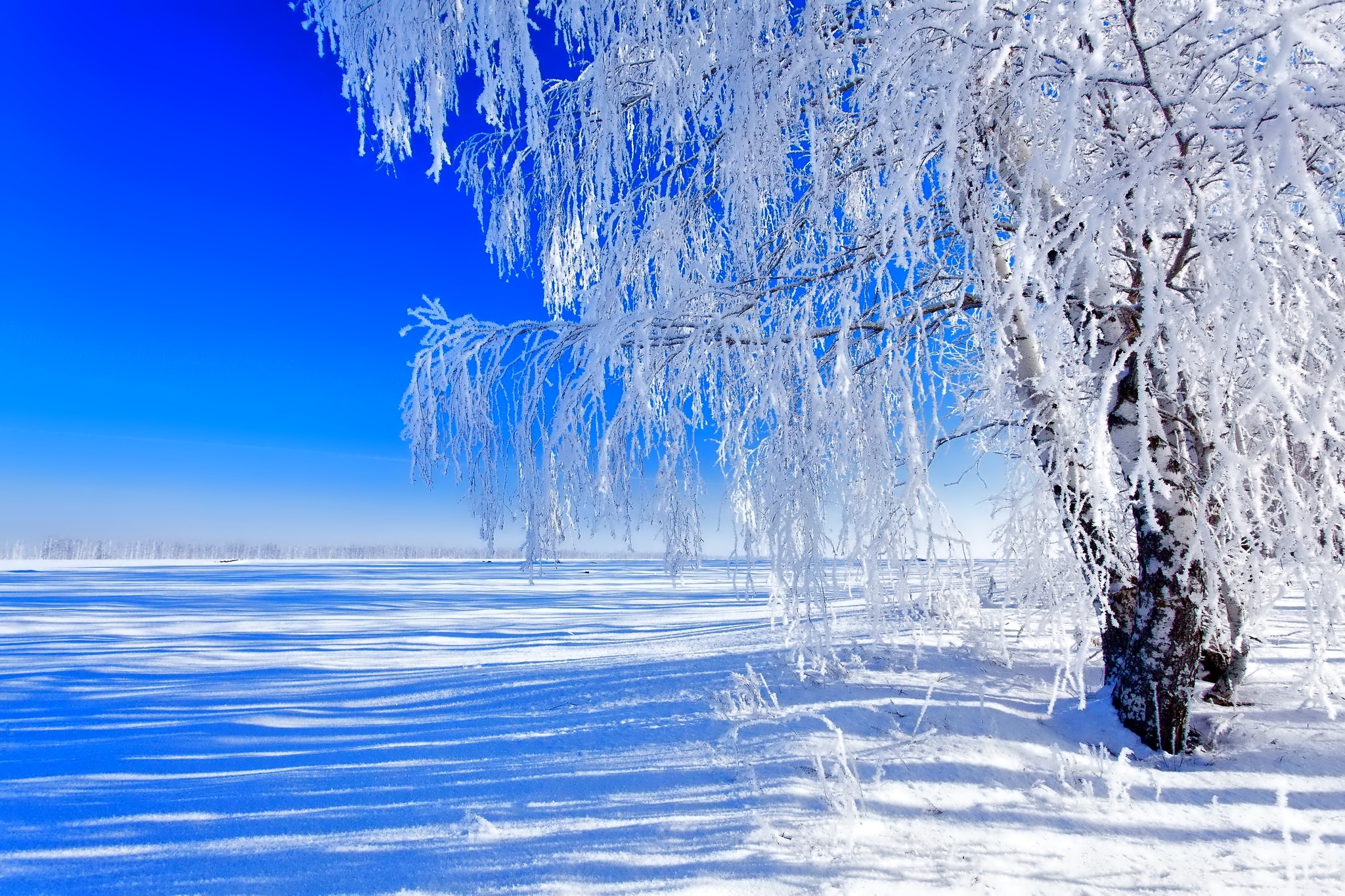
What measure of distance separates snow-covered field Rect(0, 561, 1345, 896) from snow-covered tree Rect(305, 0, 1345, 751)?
530 mm

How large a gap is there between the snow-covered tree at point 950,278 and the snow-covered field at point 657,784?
20.9 inches

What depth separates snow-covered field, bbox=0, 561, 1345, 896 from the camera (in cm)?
220

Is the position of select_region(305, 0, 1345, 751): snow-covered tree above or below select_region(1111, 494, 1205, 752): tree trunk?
above

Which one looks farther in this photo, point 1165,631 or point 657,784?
point 1165,631

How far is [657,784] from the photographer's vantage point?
2803 millimetres

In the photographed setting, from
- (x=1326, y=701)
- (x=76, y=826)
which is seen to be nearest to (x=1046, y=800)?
(x=1326, y=701)

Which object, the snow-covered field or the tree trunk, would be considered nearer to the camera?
the snow-covered field

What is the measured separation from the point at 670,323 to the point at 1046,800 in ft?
8.35

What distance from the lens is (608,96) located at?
302cm

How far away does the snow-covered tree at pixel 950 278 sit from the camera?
171 cm

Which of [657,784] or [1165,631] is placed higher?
[1165,631]

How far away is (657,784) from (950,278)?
2583 mm

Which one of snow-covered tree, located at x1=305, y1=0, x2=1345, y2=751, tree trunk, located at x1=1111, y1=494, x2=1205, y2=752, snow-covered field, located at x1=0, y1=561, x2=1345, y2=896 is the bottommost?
snow-covered field, located at x1=0, y1=561, x2=1345, y2=896

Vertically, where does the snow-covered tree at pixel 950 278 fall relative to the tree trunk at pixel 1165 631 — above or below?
above
